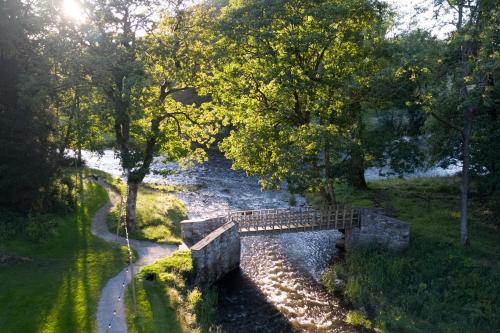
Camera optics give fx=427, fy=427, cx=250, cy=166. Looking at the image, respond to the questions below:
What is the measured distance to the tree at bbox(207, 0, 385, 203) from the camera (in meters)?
25.5

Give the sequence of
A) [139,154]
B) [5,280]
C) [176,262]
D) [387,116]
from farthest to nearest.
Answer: [387,116] → [139,154] → [176,262] → [5,280]

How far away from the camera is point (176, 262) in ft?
75.3

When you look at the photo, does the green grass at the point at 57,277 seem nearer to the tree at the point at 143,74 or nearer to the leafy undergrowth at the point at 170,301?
the leafy undergrowth at the point at 170,301

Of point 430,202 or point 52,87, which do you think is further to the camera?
point 430,202

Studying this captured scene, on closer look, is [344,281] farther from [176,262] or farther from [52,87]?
[52,87]

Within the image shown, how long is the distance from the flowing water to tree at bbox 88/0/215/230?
8.90 meters

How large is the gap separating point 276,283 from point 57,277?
11883 millimetres

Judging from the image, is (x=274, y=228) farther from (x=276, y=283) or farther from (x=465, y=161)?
(x=465, y=161)

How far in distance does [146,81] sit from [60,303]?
40.2 feet

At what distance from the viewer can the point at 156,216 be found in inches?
1265

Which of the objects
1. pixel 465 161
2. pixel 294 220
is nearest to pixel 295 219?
pixel 294 220

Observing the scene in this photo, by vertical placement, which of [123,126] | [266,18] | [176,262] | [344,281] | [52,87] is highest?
[266,18]

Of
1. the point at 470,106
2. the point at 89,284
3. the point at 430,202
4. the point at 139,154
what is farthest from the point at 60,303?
the point at 430,202

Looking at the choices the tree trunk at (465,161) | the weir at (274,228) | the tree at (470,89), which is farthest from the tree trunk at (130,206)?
the tree trunk at (465,161)
